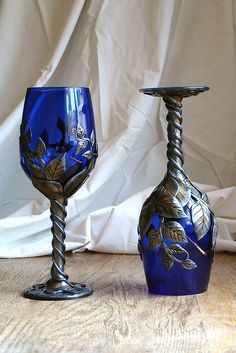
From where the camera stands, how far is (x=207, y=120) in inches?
61.5

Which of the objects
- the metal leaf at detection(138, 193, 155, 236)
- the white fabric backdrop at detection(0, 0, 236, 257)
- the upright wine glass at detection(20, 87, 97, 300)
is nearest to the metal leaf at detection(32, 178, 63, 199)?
the upright wine glass at detection(20, 87, 97, 300)

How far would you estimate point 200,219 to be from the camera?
1.05m

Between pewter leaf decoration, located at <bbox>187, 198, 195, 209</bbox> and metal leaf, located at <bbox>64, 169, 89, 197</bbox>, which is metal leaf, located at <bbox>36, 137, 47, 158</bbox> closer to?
metal leaf, located at <bbox>64, 169, 89, 197</bbox>

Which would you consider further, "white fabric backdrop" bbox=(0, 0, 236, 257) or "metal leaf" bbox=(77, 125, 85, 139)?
"white fabric backdrop" bbox=(0, 0, 236, 257)

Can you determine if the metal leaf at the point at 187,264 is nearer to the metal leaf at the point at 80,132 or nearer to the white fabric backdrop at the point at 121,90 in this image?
the metal leaf at the point at 80,132

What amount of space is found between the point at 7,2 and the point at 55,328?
0.82 m

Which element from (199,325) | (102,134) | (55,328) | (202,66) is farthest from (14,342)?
(202,66)

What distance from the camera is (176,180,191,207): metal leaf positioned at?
1049 millimetres

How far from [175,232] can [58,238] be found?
0.16 metres

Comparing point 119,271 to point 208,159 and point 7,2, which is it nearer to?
point 208,159

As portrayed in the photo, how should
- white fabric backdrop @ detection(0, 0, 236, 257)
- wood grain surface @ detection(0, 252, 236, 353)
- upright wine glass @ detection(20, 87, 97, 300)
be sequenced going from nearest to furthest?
wood grain surface @ detection(0, 252, 236, 353)
upright wine glass @ detection(20, 87, 97, 300)
white fabric backdrop @ detection(0, 0, 236, 257)

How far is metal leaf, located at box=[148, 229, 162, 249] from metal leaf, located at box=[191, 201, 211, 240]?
50 millimetres

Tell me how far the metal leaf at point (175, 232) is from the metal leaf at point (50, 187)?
16 centimetres
